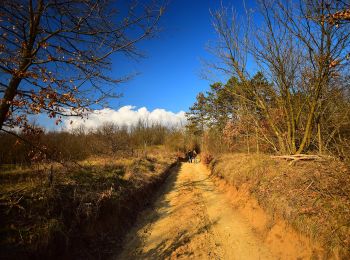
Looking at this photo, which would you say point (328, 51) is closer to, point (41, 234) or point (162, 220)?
point (162, 220)

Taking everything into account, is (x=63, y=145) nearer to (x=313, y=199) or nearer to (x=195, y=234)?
(x=195, y=234)

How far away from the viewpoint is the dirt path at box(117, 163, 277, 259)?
5180 millimetres

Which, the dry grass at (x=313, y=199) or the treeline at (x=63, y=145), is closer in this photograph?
the dry grass at (x=313, y=199)

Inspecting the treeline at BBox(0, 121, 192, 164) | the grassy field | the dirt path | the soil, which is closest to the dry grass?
the soil

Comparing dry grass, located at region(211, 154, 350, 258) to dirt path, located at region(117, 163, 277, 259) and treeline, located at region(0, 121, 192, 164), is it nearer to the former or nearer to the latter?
dirt path, located at region(117, 163, 277, 259)

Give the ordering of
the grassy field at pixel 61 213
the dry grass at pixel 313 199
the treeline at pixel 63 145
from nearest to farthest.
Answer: the grassy field at pixel 61 213, the dry grass at pixel 313 199, the treeline at pixel 63 145

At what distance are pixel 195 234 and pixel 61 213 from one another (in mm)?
3367

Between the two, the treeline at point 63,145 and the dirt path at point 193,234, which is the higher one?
the treeline at point 63,145

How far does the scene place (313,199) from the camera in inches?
207

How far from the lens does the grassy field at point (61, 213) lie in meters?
4.09

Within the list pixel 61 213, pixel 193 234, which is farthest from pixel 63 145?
pixel 193 234

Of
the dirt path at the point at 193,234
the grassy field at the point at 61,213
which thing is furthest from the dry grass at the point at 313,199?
the grassy field at the point at 61,213

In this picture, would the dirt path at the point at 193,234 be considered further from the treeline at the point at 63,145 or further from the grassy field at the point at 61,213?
the treeline at the point at 63,145

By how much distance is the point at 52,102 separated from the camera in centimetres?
438
